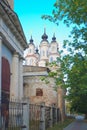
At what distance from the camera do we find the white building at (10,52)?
2602 centimetres

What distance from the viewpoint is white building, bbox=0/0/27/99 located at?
85.4 ft

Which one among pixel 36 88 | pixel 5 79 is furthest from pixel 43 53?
pixel 5 79

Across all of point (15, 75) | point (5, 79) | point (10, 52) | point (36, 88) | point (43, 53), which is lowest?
point (36, 88)

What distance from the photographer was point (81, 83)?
14625 millimetres

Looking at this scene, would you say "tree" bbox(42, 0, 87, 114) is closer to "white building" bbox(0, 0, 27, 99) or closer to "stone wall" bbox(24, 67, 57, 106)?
"white building" bbox(0, 0, 27, 99)

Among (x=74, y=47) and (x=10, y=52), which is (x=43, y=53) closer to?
(x=10, y=52)

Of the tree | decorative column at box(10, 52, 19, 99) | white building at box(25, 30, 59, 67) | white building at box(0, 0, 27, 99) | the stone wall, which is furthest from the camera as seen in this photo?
white building at box(25, 30, 59, 67)

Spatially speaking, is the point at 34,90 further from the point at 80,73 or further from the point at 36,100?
the point at 80,73

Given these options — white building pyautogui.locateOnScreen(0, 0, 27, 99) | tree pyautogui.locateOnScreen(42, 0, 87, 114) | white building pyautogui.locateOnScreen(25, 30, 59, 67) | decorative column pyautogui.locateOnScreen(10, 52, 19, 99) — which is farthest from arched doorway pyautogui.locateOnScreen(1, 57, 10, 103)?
white building pyautogui.locateOnScreen(25, 30, 59, 67)

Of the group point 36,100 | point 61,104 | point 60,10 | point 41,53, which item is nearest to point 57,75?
point 60,10

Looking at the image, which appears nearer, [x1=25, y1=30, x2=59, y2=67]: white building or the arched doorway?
the arched doorway

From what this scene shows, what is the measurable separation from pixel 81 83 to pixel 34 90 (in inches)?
1113

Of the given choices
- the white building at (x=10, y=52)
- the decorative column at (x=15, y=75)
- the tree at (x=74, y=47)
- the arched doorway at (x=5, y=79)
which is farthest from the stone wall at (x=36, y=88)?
the tree at (x=74, y=47)

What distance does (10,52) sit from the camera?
30.8 m
